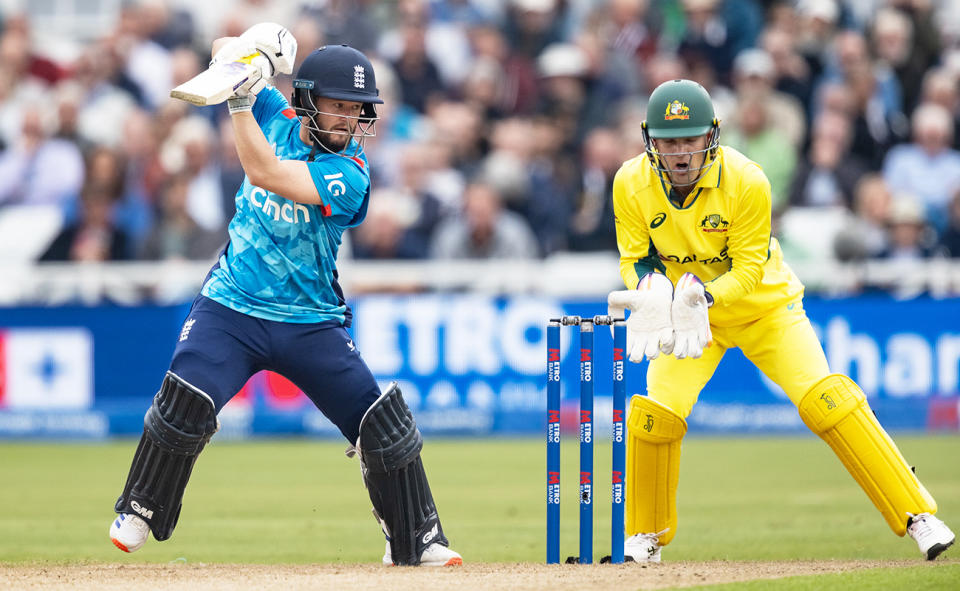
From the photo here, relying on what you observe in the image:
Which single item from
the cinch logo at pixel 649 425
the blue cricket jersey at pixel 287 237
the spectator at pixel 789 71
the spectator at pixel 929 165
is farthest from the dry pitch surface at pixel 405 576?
the spectator at pixel 789 71

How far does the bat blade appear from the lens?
5.63 m

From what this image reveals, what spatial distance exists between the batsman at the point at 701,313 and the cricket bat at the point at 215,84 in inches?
77.2

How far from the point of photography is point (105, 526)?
8703 millimetres

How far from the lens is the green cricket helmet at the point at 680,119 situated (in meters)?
6.50

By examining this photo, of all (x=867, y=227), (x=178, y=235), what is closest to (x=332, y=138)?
(x=178, y=235)

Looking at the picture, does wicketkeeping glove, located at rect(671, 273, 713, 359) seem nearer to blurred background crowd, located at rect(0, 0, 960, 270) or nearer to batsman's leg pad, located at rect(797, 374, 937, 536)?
batsman's leg pad, located at rect(797, 374, 937, 536)

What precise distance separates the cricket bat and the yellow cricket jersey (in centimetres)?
198

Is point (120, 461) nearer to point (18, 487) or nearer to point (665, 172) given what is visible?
point (18, 487)

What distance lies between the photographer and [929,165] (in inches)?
566

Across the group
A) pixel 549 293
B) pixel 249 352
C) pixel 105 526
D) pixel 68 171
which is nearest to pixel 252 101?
pixel 249 352

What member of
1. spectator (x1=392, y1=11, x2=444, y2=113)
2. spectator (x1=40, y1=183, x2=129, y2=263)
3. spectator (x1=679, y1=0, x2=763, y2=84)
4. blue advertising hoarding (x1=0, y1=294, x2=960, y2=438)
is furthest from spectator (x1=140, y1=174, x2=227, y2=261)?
spectator (x1=679, y1=0, x2=763, y2=84)

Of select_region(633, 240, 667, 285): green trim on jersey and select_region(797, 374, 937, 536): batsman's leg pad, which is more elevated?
select_region(633, 240, 667, 285): green trim on jersey

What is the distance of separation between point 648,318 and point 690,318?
0.64 feet

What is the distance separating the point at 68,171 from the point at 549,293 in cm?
533
